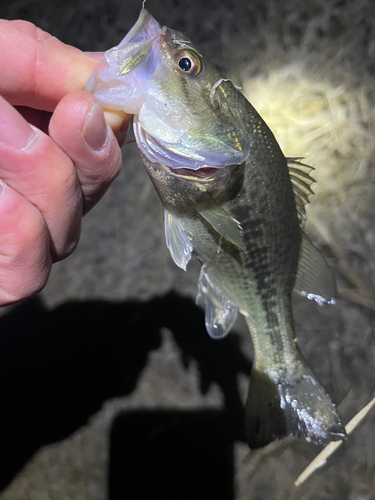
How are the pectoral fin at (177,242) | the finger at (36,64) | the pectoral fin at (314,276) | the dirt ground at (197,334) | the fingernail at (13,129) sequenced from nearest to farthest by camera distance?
1. the fingernail at (13,129)
2. the finger at (36,64)
3. the pectoral fin at (177,242)
4. the pectoral fin at (314,276)
5. the dirt ground at (197,334)

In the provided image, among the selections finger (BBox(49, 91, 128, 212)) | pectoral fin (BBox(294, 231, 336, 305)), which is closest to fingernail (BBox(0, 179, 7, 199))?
finger (BBox(49, 91, 128, 212))

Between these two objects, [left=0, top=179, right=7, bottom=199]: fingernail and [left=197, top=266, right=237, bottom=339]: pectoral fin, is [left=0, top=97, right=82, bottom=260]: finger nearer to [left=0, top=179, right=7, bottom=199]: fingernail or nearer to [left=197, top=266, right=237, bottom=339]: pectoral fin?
[left=0, top=179, right=7, bottom=199]: fingernail

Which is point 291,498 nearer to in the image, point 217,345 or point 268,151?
point 217,345

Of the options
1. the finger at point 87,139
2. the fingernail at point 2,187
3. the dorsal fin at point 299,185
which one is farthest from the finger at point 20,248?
the dorsal fin at point 299,185

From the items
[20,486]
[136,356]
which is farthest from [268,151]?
[20,486]

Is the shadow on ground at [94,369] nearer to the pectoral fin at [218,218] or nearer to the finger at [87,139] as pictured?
the pectoral fin at [218,218]

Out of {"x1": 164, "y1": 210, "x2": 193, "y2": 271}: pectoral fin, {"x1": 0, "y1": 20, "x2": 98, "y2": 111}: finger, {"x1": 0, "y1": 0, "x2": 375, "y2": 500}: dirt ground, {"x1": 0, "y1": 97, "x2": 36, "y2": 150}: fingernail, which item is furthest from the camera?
{"x1": 0, "y1": 0, "x2": 375, "y2": 500}: dirt ground
